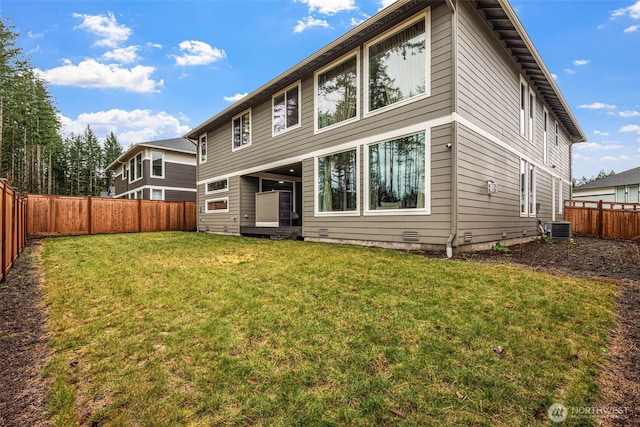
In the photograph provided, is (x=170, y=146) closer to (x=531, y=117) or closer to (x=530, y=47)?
(x=530, y=47)

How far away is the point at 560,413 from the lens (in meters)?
1.77

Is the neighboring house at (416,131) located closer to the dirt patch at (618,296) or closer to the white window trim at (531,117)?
the white window trim at (531,117)

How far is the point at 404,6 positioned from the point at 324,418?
7.41 meters

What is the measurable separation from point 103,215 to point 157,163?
7.03 meters

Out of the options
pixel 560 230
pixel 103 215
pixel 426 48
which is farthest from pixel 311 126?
pixel 103 215

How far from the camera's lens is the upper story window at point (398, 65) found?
655 cm

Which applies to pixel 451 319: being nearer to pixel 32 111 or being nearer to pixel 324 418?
pixel 324 418

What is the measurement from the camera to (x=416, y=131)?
21.5 feet

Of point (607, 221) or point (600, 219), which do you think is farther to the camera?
point (600, 219)

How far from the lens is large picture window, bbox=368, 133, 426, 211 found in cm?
654

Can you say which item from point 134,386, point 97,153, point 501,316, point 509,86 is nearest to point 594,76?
point 509,86

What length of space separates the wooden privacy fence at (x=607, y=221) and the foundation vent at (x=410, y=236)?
30.6 feet

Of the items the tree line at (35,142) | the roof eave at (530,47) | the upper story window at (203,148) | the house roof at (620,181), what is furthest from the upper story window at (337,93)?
the house roof at (620,181)

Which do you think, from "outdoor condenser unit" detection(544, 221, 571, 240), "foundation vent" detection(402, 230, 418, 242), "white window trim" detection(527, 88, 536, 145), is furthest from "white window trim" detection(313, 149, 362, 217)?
"outdoor condenser unit" detection(544, 221, 571, 240)
